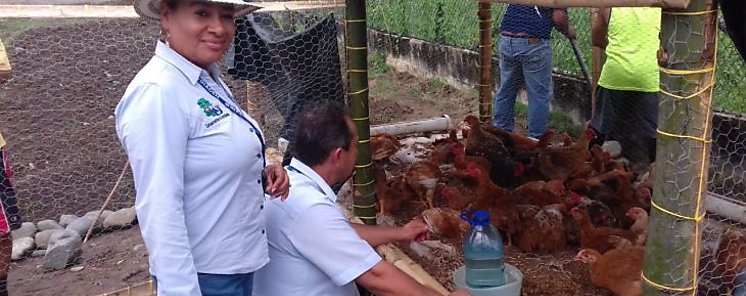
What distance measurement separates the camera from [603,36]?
14.7ft

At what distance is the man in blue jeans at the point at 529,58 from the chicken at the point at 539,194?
1399mm

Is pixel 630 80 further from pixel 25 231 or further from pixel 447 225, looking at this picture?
pixel 25 231

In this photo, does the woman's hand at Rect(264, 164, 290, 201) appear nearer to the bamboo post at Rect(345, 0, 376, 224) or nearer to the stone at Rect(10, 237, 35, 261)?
the bamboo post at Rect(345, 0, 376, 224)

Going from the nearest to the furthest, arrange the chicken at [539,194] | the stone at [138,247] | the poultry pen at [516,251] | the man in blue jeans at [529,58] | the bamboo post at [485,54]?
the poultry pen at [516,251], the chicken at [539,194], the stone at [138,247], the bamboo post at [485,54], the man in blue jeans at [529,58]

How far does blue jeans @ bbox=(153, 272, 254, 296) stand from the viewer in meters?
1.68

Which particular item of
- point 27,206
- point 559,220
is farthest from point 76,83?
point 559,220

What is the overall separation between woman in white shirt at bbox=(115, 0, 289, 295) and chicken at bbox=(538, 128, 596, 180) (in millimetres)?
2520

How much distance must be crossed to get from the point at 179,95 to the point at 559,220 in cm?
221

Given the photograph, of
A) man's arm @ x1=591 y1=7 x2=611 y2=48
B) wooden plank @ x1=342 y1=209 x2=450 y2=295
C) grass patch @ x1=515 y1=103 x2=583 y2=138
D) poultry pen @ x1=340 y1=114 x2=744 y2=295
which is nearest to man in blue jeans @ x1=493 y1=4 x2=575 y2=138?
man's arm @ x1=591 y1=7 x2=611 y2=48

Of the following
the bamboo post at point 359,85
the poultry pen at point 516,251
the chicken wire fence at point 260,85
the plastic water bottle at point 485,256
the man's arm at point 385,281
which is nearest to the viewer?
the man's arm at point 385,281

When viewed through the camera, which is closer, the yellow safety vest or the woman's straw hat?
the woman's straw hat

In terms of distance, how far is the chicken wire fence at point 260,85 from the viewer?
3836 mm

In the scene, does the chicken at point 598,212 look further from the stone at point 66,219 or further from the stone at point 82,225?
the stone at point 66,219

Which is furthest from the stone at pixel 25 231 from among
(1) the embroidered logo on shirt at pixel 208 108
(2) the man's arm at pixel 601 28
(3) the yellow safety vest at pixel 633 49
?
(2) the man's arm at pixel 601 28
